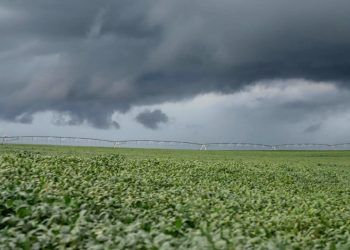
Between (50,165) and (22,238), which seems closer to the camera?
(22,238)

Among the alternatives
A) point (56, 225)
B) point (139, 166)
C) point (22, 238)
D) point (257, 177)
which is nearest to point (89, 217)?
point (56, 225)

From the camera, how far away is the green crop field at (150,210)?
421 inches

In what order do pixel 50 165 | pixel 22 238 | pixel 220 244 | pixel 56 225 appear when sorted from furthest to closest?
pixel 50 165 < pixel 56 225 < pixel 22 238 < pixel 220 244

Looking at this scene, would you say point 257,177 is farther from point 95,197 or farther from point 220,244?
point 220,244

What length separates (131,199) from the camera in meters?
17.5

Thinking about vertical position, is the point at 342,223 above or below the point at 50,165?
below

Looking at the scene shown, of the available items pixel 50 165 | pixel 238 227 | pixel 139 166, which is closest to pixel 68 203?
pixel 238 227

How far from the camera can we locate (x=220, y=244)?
373 inches

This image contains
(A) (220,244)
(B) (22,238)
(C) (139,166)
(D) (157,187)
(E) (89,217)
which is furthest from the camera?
(C) (139,166)

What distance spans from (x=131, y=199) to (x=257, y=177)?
16.0 m

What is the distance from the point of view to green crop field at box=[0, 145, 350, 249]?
35.1 feet

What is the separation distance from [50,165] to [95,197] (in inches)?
331

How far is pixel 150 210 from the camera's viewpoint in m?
16.2

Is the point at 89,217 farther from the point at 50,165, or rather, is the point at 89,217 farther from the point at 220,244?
the point at 50,165
